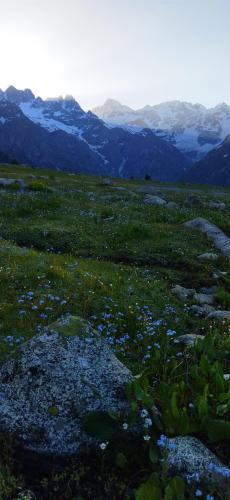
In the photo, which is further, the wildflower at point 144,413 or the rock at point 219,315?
the rock at point 219,315

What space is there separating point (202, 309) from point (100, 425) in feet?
22.4

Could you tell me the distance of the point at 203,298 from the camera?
43.5ft

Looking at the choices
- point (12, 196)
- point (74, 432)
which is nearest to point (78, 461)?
point (74, 432)

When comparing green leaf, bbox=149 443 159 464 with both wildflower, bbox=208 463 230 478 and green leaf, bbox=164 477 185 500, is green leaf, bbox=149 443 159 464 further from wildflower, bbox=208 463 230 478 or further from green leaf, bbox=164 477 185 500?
wildflower, bbox=208 463 230 478

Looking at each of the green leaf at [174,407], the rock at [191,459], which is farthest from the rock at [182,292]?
the rock at [191,459]

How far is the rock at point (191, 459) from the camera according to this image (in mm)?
5289

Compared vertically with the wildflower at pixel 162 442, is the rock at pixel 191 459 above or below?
below

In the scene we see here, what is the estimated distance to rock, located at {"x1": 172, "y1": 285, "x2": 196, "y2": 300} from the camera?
1327 centimetres

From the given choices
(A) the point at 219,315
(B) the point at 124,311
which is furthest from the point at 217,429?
(A) the point at 219,315

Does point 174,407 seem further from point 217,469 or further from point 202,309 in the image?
point 202,309

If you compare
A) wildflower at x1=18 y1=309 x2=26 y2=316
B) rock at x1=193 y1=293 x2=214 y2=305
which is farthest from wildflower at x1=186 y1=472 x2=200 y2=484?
rock at x1=193 y1=293 x2=214 y2=305

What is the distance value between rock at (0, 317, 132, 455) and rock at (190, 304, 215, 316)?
17.6 ft

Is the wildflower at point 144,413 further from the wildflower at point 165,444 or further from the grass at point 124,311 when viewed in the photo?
the wildflower at point 165,444

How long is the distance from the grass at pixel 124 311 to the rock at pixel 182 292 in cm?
25
